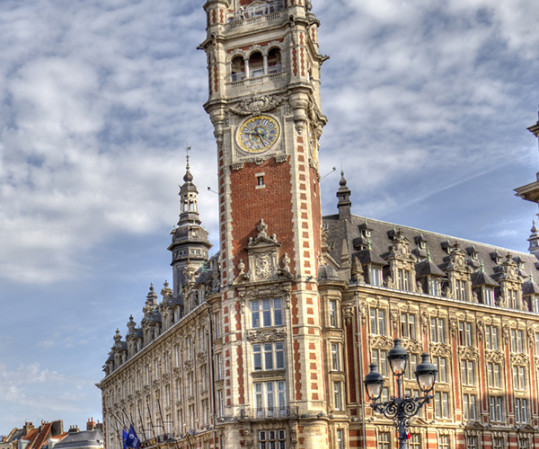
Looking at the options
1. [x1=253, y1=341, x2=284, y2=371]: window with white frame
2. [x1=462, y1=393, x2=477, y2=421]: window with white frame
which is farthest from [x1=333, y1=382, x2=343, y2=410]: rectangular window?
[x1=462, y1=393, x2=477, y2=421]: window with white frame

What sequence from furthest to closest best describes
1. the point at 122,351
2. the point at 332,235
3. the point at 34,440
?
the point at 34,440, the point at 122,351, the point at 332,235

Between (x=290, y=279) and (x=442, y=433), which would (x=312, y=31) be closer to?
(x=290, y=279)

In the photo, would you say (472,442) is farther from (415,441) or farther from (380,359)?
(380,359)

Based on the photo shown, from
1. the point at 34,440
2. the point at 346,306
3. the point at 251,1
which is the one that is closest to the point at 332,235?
the point at 346,306

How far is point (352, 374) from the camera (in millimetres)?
83562

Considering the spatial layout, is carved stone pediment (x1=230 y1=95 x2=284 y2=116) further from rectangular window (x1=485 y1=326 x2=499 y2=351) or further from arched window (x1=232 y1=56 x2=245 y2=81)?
rectangular window (x1=485 y1=326 x2=499 y2=351)

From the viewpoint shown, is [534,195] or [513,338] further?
[513,338]

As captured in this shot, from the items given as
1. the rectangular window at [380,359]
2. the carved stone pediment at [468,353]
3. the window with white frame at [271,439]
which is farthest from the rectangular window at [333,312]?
the carved stone pediment at [468,353]

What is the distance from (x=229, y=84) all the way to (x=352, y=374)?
27.8 meters

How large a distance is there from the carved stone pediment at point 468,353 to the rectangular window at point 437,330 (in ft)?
7.97

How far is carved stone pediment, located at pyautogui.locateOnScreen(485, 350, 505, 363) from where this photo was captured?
95.3 meters

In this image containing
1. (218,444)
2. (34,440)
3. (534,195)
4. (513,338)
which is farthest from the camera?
(34,440)

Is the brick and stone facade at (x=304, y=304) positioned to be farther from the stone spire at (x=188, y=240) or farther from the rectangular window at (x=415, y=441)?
the stone spire at (x=188, y=240)

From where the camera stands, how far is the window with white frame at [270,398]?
7869cm
